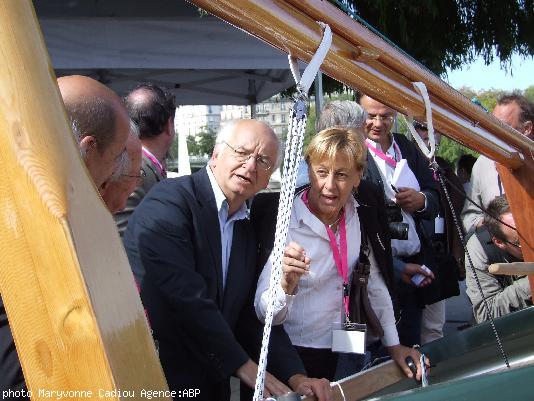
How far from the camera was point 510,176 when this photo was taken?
2.52 meters

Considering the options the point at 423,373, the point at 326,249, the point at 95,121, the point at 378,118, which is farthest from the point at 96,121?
the point at 378,118

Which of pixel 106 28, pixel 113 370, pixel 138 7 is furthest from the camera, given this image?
pixel 138 7

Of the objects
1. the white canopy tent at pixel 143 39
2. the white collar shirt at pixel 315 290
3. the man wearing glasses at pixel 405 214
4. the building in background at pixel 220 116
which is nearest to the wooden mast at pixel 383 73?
the building in background at pixel 220 116

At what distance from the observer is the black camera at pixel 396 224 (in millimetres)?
3113

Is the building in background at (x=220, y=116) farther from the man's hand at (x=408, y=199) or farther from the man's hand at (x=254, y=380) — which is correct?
the man's hand at (x=254, y=380)

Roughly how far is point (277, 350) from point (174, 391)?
0.36 meters

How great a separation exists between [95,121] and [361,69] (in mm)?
591

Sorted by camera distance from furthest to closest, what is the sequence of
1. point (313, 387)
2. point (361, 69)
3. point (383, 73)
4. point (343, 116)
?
point (343, 116), point (313, 387), point (383, 73), point (361, 69)

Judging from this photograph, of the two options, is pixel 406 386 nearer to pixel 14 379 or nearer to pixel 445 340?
pixel 445 340

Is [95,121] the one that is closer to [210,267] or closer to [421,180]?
[210,267]

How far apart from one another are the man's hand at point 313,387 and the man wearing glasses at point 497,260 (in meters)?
1.17

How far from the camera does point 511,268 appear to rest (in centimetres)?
196

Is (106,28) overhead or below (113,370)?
overhead

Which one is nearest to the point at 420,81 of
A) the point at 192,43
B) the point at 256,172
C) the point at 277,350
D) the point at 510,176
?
the point at 256,172
